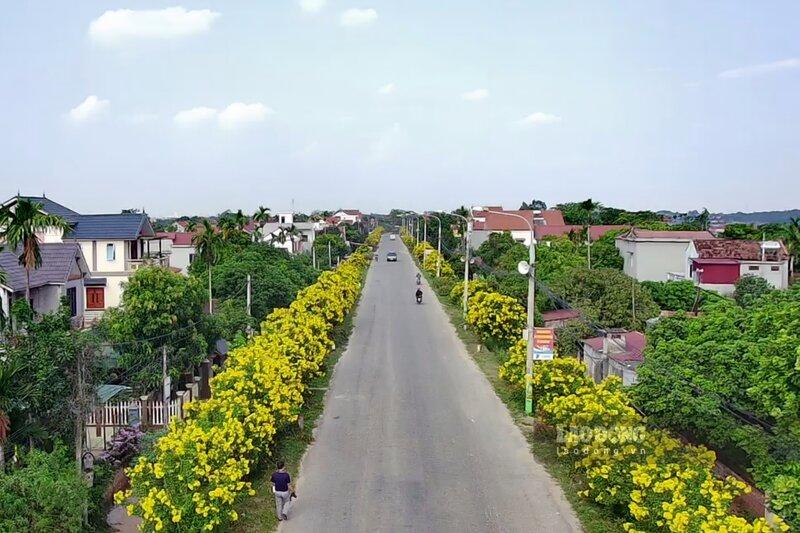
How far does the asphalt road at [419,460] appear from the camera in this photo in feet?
38.3

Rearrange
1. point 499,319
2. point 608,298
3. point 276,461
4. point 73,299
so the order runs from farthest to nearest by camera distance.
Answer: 1. point 608,298
2. point 73,299
3. point 499,319
4. point 276,461

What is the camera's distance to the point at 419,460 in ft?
47.7

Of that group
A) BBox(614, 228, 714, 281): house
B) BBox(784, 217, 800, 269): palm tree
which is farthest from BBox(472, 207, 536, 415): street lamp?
BBox(784, 217, 800, 269): palm tree

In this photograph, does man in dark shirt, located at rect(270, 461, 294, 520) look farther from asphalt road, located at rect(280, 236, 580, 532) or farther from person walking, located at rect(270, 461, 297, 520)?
asphalt road, located at rect(280, 236, 580, 532)

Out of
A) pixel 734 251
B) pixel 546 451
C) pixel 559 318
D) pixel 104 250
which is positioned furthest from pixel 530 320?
pixel 734 251

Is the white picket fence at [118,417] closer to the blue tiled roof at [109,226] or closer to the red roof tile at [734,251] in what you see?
the blue tiled roof at [109,226]

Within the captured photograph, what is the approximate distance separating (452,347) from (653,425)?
15.3m

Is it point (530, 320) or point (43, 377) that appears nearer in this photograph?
point (43, 377)

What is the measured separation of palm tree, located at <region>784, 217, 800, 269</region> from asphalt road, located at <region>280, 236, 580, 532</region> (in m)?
34.1

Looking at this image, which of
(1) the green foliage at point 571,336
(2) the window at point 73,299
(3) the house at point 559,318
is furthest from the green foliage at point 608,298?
(2) the window at point 73,299

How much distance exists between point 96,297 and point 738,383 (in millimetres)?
27516

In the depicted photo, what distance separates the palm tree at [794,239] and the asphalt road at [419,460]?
34137 mm

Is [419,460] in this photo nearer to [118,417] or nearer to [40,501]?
[40,501]

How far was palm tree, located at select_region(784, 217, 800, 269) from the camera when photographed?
160ft
